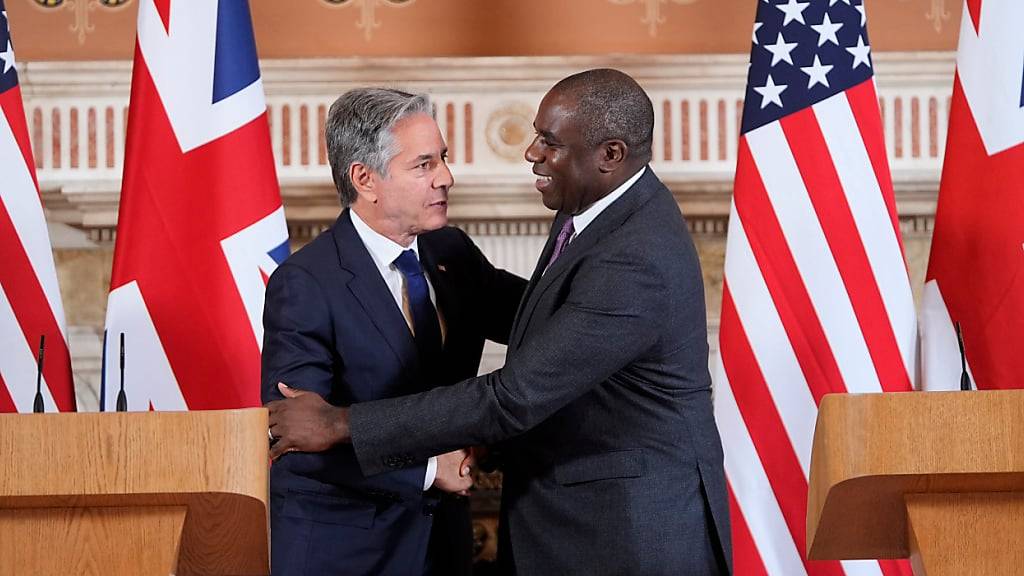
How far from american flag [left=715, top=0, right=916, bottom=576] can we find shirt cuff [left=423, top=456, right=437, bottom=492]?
92 centimetres

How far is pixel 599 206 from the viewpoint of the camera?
2.34 m

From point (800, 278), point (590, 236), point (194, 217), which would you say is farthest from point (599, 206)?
point (194, 217)

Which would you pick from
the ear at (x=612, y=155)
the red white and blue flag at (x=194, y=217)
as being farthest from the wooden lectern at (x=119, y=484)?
the red white and blue flag at (x=194, y=217)

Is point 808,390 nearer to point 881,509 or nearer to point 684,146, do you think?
point 684,146

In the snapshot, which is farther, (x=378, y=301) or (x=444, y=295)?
(x=444, y=295)

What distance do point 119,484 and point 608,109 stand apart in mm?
1115

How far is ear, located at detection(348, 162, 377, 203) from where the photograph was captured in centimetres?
255

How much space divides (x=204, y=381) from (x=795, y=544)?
1.42 meters

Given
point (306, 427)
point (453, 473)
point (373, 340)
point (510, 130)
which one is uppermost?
point (510, 130)

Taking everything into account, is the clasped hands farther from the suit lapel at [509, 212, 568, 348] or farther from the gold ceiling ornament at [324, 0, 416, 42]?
the gold ceiling ornament at [324, 0, 416, 42]

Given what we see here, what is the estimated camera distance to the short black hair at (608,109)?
7.57 ft

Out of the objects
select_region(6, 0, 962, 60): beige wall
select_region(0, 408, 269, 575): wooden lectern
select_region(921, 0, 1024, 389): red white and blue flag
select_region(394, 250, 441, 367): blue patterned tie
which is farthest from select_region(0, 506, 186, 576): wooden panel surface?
select_region(6, 0, 962, 60): beige wall

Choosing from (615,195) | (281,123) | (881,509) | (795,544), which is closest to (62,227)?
(281,123)

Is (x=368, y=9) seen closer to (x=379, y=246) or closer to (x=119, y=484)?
(x=379, y=246)
